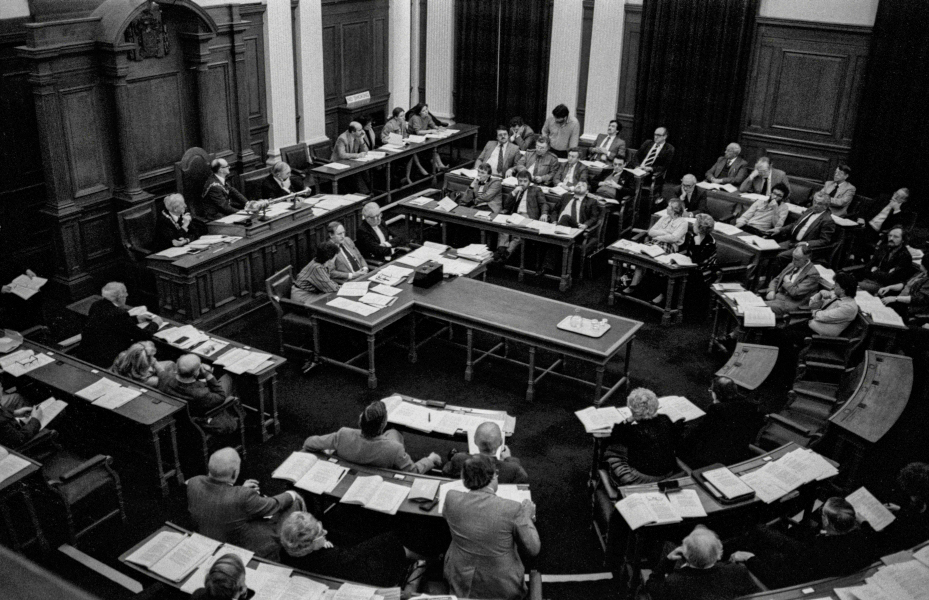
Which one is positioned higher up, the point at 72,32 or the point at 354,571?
the point at 72,32

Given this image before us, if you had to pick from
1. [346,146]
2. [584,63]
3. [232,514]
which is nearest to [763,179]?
[584,63]

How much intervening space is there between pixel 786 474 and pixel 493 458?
1975 millimetres

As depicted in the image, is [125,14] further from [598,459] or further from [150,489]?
[598,459]

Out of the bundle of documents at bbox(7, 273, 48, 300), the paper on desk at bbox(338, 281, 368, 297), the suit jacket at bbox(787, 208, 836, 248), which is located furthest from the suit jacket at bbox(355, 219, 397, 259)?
the suit jacket at bbox(787, 208, 836, 248)

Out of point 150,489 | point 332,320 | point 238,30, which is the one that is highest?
point 238,30

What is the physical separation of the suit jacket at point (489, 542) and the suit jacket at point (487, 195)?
6884 millimetres

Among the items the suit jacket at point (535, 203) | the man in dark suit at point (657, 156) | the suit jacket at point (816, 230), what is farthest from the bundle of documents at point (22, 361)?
the man in dark suit at point (657, 156)

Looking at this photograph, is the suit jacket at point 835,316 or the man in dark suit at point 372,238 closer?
the suit jacket at point 835,316

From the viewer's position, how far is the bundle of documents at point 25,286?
26.6 ft

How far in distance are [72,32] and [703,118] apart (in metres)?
9.21

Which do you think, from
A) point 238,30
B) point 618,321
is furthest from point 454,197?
point 618,321

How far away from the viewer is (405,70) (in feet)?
49.8

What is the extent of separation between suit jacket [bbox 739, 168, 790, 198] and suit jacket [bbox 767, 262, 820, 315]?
118 inches

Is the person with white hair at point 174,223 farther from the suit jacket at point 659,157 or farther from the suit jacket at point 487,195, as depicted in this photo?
the suit jacket at point 659,157
